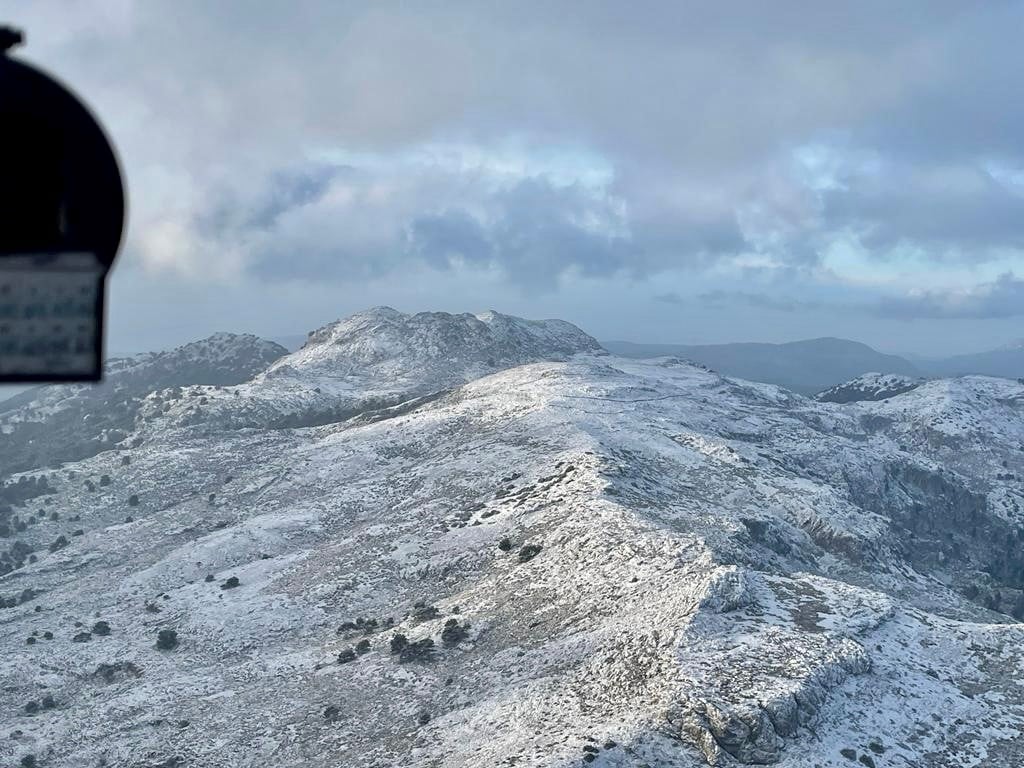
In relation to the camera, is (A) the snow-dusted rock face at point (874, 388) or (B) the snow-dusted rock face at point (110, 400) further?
(A) the snow-dusted rock face at point (874, 388)

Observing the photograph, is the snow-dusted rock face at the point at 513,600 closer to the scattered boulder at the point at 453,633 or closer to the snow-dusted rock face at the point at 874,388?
the scattered boulder at the point at 453,633

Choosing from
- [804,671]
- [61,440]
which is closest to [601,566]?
[804,671]

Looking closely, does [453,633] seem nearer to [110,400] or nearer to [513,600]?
[513,600]

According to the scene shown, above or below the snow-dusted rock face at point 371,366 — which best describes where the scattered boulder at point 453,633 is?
below

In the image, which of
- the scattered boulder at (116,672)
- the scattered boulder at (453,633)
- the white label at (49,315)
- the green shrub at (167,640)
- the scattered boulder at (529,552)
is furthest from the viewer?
the scattered boulder at (529,552)

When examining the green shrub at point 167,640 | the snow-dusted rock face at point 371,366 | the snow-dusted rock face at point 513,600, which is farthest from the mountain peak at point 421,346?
the green shrub at point 167,640

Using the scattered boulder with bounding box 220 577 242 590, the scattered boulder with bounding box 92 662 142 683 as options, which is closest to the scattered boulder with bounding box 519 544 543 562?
the scattered boulder with bounding box 220 577 242 590
